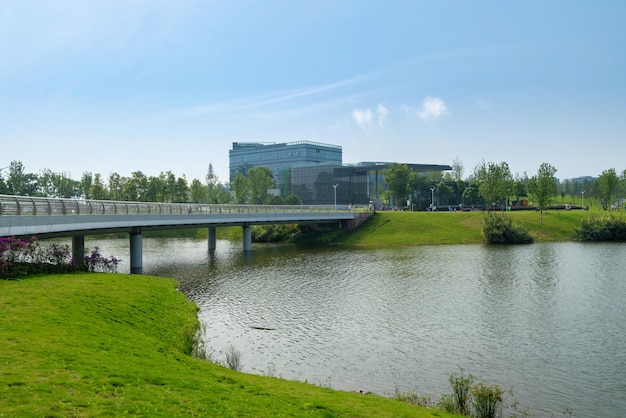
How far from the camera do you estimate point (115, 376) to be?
12750mm

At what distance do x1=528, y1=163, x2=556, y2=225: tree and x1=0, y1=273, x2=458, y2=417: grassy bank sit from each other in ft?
259

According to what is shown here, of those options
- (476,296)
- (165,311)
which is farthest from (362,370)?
(476,296)

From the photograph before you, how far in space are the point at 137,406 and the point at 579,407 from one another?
13.2 meters

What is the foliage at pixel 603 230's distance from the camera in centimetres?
7325

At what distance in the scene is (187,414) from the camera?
10.8m

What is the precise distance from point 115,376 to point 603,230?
3086 inches

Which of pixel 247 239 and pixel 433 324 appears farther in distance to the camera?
pixel 247 239

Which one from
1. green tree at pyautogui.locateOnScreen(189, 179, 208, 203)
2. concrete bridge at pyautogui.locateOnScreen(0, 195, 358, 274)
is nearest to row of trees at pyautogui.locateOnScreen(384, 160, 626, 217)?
concrete bridge at pyautogui.locateOnScreen(0, 195, 358, 274)

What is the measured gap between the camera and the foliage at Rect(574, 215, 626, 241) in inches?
2884

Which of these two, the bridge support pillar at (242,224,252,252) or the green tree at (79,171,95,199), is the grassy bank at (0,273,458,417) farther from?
the green tree at (79,171,95,199)

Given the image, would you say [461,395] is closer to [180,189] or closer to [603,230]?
[603,230]

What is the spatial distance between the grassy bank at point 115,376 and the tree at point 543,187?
7904 cm

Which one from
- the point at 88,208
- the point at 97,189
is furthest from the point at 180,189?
the point at 88,208

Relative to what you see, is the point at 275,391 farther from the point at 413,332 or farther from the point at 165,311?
the point at 165,311
